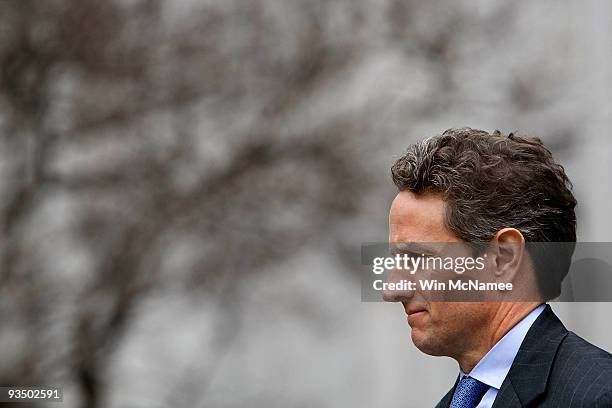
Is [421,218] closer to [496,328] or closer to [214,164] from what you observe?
[496,328]

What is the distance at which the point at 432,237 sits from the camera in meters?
0.72

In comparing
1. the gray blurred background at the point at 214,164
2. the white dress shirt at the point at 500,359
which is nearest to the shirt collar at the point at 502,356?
the white dress shirt at the point at 500,359

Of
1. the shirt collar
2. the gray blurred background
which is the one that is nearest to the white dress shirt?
the shirt collar

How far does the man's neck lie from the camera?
71cm

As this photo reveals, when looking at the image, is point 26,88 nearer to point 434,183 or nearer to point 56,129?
point 56,129

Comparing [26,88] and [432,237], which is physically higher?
[26,88]

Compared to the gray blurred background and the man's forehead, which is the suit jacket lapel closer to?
the man's forehead

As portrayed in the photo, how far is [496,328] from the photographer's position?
713mm

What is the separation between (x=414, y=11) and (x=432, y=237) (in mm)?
1477

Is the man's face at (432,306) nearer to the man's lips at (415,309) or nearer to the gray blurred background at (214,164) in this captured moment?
the man's lips at (415,309)

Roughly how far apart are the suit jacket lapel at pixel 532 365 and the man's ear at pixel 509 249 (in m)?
0.04

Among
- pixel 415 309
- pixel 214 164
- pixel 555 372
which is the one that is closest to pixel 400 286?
pixel 415 309

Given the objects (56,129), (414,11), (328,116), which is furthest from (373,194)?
(56,129)

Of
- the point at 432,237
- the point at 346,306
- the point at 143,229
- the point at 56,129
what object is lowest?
the point at 432,237
